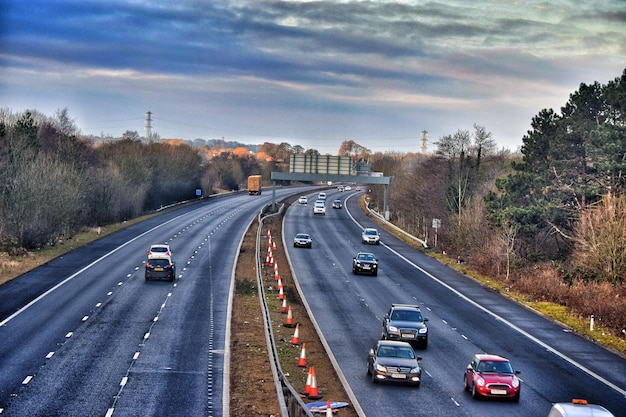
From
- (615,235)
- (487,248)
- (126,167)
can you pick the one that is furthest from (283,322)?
(126,167)

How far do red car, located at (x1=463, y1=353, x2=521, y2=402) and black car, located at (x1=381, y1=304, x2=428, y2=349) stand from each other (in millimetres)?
7533

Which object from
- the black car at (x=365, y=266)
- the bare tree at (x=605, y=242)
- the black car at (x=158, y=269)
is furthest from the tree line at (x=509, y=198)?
the black car at (x=158, y=269)

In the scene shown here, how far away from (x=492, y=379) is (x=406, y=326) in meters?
9.08

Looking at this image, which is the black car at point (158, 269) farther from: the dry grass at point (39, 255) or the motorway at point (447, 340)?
the motorway at point (447, 340)

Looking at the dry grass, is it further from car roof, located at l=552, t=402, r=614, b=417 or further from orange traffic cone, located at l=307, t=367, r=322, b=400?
car roof, located at l=552, t=402, r=614, b=417

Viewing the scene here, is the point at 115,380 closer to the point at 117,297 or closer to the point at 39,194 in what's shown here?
the point at 117,297

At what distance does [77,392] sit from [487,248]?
45466mm

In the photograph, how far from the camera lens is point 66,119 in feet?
394

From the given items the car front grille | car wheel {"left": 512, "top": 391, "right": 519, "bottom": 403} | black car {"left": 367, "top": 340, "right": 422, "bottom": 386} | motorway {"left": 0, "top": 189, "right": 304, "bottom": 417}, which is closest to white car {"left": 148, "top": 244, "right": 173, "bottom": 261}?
motorway {"left": 0, "top": 189, "right": 304, "bottom": 417}

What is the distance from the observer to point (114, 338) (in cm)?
3438

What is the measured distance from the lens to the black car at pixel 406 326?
35219 mm

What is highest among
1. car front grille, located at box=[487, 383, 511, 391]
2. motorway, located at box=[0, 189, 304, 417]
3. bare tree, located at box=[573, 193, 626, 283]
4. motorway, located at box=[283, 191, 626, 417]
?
bare tree, located at box=[573, 193, 626, 283]

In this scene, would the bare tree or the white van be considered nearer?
the white van

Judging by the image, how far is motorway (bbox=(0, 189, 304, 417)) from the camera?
80.5ft
